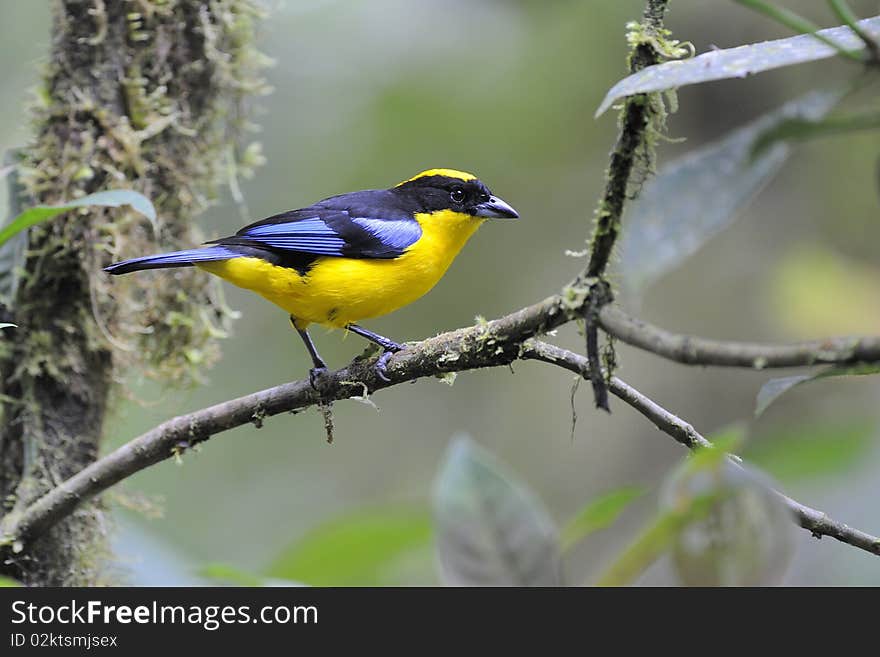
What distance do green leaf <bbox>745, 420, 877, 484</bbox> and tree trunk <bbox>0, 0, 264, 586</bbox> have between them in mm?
2425

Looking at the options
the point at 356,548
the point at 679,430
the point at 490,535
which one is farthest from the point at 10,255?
the point at 490,535

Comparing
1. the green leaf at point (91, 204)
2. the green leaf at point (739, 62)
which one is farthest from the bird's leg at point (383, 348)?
the green leaf at point (739, 62)

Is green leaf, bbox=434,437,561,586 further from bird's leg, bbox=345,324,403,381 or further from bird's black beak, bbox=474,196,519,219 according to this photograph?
bird's black beak, bbox=474,196,519,219

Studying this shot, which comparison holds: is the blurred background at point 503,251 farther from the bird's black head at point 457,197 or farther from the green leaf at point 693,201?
the green leaf at point 693,201

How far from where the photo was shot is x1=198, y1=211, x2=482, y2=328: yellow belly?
12.2 feet

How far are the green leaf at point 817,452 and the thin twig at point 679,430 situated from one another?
0.19 feet

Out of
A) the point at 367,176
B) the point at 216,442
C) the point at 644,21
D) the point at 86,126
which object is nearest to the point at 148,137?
the point at 86,126

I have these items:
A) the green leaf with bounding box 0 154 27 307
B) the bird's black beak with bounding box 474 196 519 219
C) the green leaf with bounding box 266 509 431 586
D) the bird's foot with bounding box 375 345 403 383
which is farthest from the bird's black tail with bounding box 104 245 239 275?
the green leaf with bounding box 266 509 431 586

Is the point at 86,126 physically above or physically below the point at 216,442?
below

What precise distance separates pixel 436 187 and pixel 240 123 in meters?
0.91

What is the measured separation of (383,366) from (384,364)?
37mm

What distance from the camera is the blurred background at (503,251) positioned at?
6.17 meters

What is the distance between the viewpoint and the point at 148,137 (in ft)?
11.7

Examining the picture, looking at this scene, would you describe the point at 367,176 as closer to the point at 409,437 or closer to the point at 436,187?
the point at 409,437
